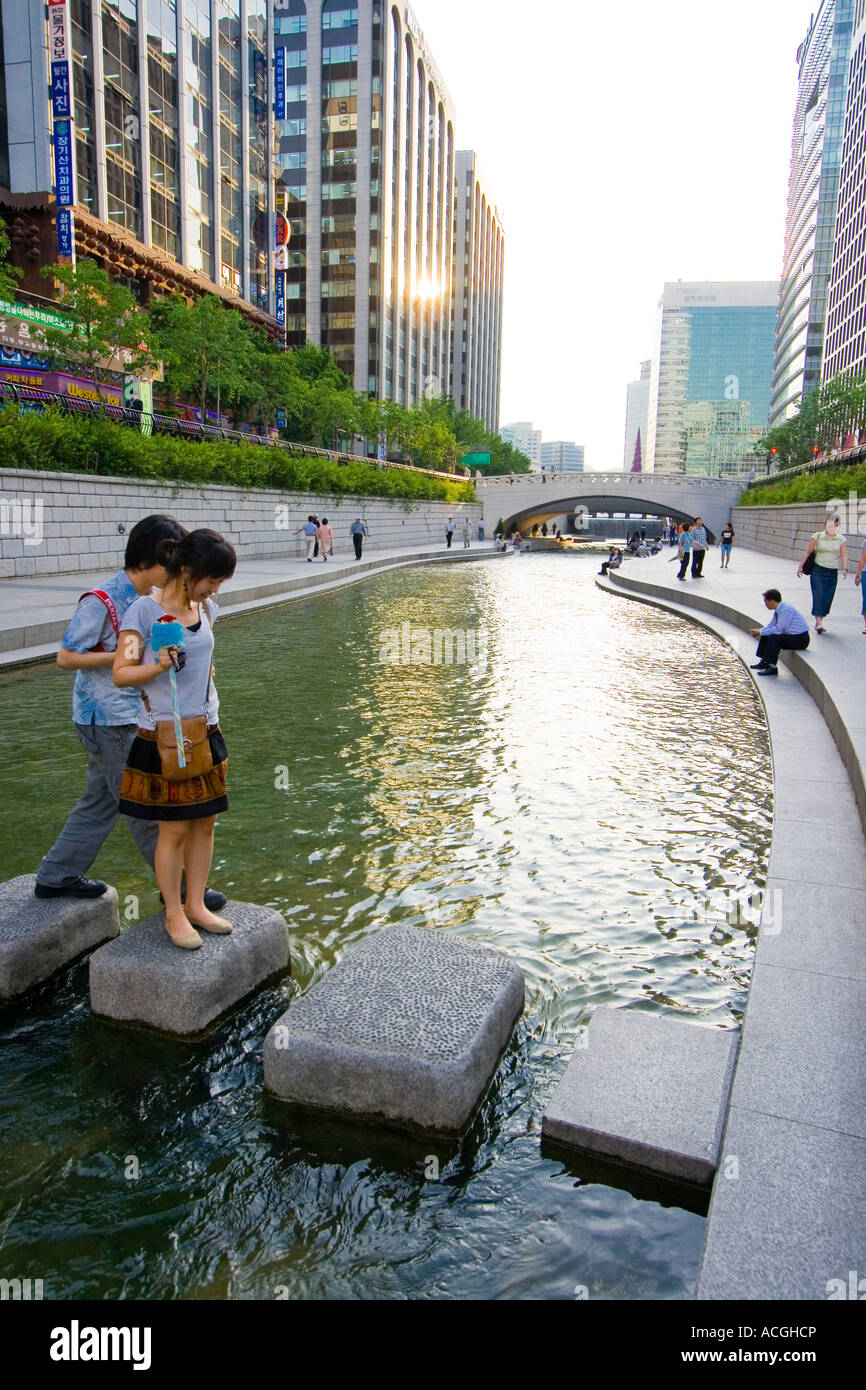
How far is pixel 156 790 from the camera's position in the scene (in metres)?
3.75

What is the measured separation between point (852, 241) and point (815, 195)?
2276 centimetres

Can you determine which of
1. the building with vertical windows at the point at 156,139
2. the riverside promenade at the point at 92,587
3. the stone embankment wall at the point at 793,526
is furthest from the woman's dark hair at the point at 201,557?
the building with vertical windows at the point at 156,139

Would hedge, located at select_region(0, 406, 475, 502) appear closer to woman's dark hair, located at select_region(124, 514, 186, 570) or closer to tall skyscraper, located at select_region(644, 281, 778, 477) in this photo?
woman's dark hair, located at select_region(124, 514, 186, 570)

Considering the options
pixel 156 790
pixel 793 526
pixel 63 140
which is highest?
pixel 63 140

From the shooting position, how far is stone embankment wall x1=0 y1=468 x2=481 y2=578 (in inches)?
737

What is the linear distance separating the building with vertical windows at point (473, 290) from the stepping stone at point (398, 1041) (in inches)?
4474

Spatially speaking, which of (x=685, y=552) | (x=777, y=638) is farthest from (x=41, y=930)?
(x=685, y=552)

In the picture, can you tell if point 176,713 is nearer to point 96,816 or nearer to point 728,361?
point 96,816

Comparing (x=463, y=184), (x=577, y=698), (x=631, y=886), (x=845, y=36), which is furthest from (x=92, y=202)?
(x=845, y=36)

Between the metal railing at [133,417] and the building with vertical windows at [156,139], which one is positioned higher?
the building with vertical windows at [156,139]

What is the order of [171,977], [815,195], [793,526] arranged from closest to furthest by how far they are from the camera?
[171,977] < [793,526] < [815,195]

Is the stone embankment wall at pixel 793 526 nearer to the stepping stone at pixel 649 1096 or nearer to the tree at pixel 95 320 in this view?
the stepping stone at pixel 649 1096

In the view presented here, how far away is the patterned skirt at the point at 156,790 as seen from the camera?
12.3 feet
